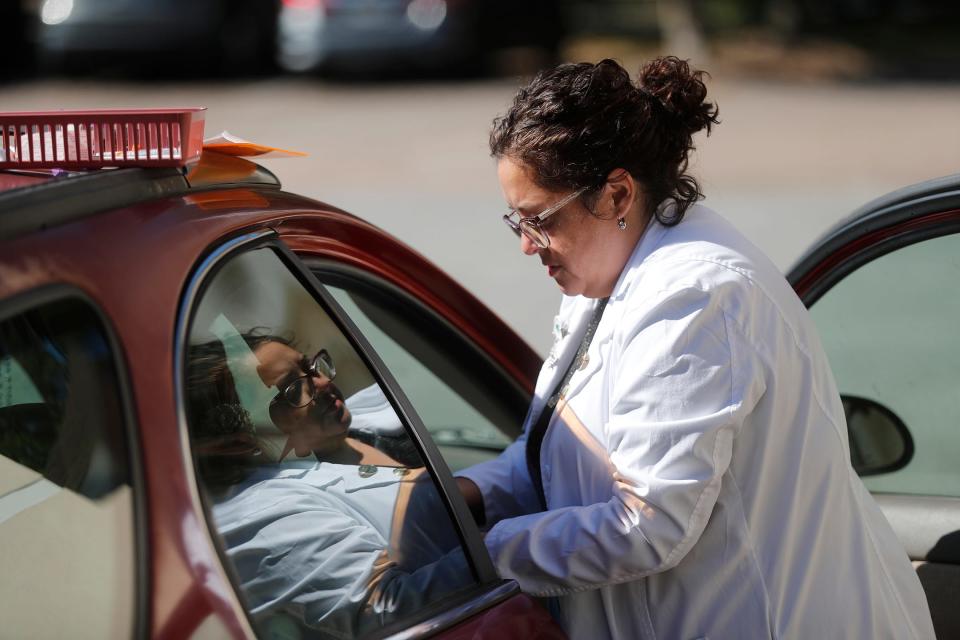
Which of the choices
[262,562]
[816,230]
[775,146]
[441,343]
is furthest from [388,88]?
[262,562]

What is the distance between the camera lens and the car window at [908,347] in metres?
2.44

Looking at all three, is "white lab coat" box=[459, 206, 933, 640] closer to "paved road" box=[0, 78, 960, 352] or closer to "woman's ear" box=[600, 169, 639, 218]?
"woman's ear" box=[600, 169, 639, 218]

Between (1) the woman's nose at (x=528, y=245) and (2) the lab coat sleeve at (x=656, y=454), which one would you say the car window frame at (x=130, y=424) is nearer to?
(2) the lab coat sleeve at (x=656, y=454)

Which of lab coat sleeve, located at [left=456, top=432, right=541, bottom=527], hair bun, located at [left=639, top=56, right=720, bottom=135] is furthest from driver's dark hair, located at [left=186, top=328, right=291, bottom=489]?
hair bun, located at [left=639, top=56, right=720, bottom=135]

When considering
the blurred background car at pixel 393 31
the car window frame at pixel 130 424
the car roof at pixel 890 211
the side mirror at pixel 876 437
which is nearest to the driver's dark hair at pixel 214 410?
the car window frame at pixel 130 424

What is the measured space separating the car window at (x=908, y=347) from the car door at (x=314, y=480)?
3.67 ft

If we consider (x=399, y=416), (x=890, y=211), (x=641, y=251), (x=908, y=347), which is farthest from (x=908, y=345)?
(x=399, y=416)

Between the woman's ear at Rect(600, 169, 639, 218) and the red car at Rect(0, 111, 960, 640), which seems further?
the woman's ear at Rect(600, 169, 639, 218)

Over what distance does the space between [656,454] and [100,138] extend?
0.91 m

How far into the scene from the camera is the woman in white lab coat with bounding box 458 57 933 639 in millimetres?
1797

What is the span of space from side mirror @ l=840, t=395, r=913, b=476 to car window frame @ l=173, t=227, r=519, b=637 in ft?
3.93

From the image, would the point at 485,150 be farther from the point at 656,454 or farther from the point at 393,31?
the point at 656,454

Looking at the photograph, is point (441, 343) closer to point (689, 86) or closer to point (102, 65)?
point (689, 86)

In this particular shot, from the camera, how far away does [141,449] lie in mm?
1296
